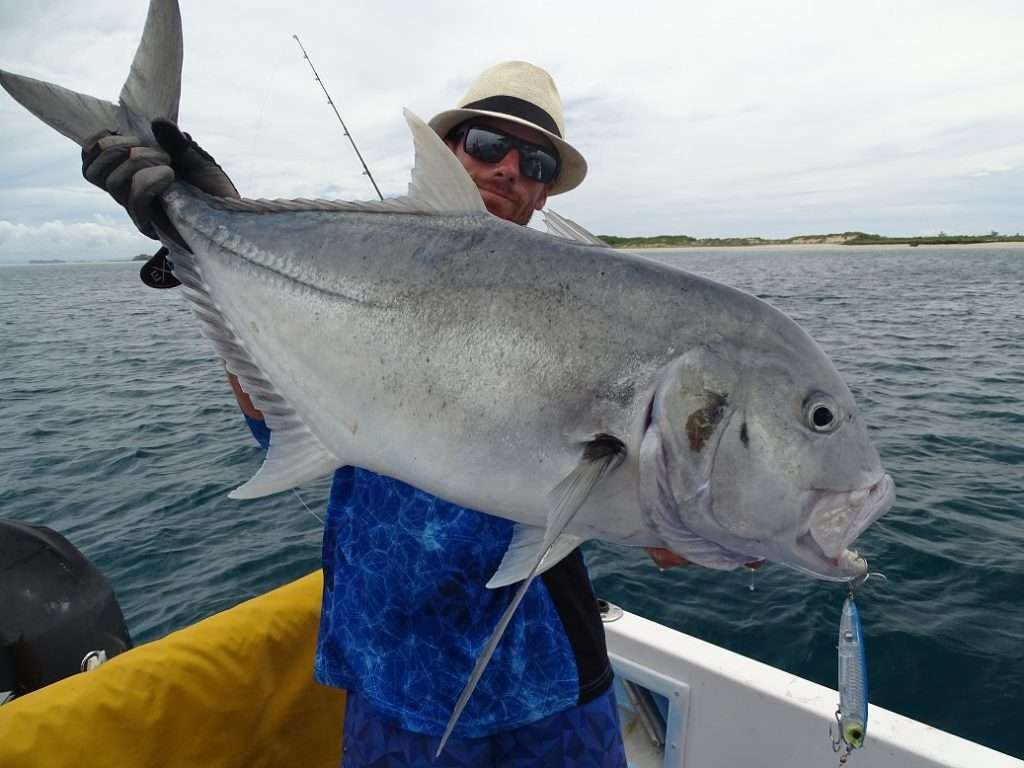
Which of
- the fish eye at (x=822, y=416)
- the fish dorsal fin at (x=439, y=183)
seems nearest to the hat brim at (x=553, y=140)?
the fish dorsal fin at (x=439, y=183)

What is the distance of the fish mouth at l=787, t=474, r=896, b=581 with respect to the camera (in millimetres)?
1491

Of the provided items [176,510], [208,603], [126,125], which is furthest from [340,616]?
[176,510]

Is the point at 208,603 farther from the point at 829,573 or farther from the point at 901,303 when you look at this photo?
the point at 901,303

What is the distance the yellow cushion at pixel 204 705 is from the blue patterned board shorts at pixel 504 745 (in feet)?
2.45

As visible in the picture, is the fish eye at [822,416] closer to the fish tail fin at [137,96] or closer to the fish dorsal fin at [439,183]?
the fish dorsal fin at [439,183]

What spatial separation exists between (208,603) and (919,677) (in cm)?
568

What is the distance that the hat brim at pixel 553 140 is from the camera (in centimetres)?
260

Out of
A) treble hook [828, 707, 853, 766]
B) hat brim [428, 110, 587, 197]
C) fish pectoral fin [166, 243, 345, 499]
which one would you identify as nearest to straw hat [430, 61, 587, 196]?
hat brim [428, 110, 587, 197]

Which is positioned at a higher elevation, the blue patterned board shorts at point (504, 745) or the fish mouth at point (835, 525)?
the fish mouth at point (835, 525)

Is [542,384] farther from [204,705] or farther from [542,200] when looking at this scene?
[204,705]

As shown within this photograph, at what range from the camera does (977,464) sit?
820 cm

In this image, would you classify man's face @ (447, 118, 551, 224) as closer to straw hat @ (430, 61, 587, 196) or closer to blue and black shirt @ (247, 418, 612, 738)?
straw hat @ (430, 61, 587, 196)

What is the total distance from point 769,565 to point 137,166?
632 cm

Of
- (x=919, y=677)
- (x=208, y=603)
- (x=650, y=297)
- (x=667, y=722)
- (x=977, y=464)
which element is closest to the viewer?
(x=650, y=297)
